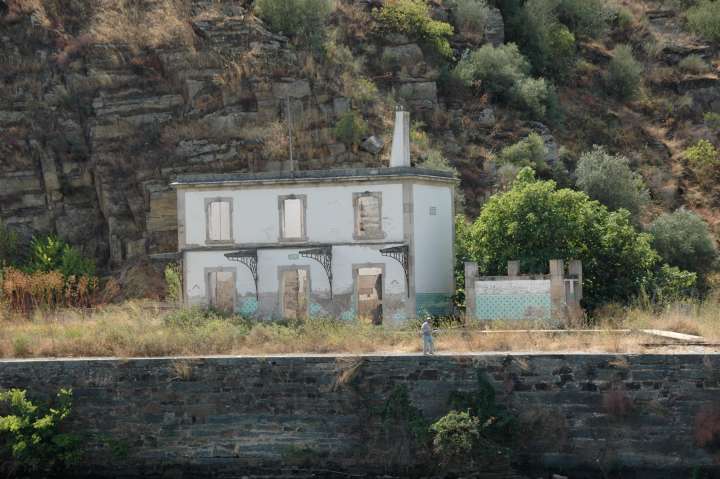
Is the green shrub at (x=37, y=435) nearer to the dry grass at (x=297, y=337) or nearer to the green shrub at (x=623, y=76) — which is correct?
the dry grass at (x=297, y=337)

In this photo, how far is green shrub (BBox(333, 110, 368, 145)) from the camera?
41.4 m

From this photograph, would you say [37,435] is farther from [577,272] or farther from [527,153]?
[527,153]

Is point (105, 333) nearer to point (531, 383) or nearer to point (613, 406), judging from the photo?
point (531, 383)

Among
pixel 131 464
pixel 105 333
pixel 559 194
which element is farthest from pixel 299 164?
pixel 131 464

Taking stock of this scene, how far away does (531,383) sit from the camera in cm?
2323

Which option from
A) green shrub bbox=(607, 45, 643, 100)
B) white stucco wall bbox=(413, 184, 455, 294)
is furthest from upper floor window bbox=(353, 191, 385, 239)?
green shrub bbox=(607, 45, 643, 100)

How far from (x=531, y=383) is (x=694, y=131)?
3120 cm

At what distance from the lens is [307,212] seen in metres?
31.9

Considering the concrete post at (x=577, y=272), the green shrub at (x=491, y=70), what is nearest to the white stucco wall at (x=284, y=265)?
the concrete post at (x=577, y=272)

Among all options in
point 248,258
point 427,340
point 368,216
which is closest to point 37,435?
point 427,340

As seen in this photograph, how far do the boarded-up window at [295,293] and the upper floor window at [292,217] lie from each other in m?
1.10

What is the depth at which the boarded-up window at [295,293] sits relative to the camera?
3314 cm

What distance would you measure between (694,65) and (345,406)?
1447 inches

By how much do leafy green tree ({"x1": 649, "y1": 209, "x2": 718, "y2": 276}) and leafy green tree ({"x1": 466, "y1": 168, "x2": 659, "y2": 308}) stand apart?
8.50 metres
